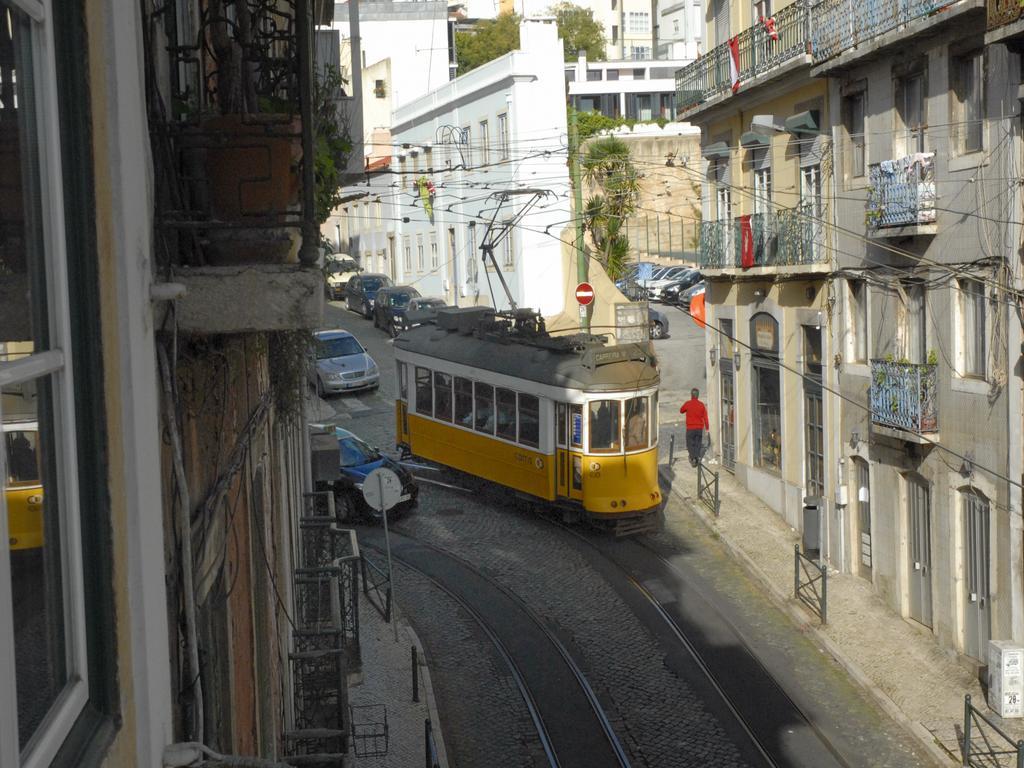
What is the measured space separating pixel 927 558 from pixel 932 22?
695 cm

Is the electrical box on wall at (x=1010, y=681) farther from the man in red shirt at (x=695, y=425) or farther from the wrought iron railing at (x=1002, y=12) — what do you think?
the man in red shirt at (x=695, y=425)

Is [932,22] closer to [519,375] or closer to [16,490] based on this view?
[519,375]

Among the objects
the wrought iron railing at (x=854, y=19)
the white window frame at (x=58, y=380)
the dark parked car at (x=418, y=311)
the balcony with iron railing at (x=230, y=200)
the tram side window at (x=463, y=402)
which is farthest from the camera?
the dark parked car at (x=418, y=311)

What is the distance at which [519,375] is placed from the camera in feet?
65.2

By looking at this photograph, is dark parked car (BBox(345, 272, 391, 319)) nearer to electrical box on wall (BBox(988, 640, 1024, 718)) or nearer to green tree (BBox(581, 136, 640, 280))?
green tree (BBox(581, 136, 640, 280))

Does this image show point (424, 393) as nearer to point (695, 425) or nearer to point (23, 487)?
point (695, 425)

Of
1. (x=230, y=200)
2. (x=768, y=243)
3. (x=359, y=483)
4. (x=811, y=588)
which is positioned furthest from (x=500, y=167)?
(x=230, y=200)

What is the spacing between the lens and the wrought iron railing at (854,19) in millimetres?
16272

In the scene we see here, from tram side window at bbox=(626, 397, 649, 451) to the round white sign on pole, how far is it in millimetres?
4617

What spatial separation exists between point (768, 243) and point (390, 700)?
1116 centimetres

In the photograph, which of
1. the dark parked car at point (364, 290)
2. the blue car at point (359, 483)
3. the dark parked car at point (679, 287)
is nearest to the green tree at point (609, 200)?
the dark parked car at point (679, 287)

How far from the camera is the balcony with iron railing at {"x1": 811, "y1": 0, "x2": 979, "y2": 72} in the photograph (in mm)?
15891

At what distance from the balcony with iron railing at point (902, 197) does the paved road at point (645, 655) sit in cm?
537

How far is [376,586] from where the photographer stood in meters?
17.0
